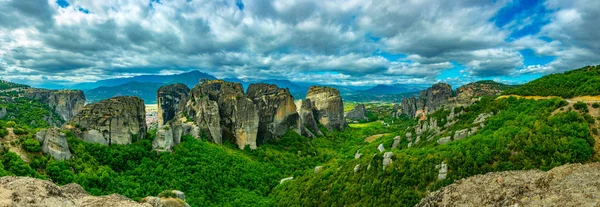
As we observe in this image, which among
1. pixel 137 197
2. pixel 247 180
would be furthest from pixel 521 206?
pixel 247 180

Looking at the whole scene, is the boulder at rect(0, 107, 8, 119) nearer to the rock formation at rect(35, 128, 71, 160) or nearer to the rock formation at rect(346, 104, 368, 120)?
the rock formation at rect(35, 128, 71, 160)

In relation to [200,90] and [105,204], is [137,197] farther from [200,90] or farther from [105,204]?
[200,90]

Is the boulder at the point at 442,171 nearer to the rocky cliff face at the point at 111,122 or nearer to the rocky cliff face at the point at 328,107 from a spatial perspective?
the rocky cliff face at the point at 111,122

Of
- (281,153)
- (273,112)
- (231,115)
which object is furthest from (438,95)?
(231,115)

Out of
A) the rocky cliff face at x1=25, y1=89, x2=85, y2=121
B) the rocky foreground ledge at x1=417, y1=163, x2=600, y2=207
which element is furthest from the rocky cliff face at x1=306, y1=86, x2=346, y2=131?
the rocky cliff face at x1=25, y1=89, x2=85, y2=121

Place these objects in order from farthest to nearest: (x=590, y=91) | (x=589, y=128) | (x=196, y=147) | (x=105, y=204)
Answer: (x=196, y=147)
(x=590, y=91)
(x=589, y=128)
(x=105, y=204)

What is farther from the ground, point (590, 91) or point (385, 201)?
point (590, 91)
